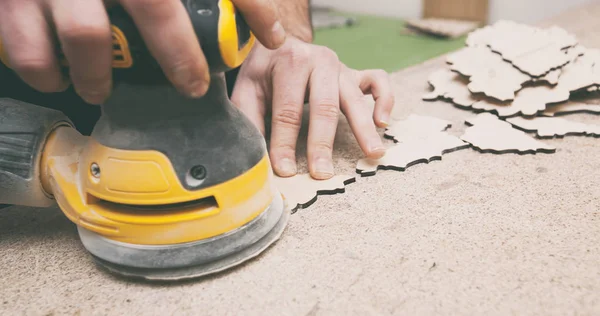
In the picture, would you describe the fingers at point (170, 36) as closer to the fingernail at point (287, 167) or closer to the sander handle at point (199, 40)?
the sander handle at point (199, 40)

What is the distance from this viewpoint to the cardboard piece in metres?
2.94

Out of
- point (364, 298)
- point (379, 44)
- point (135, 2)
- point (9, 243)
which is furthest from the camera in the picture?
point (379, 44)

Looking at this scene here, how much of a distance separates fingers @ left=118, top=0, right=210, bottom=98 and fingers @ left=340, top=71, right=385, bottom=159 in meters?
0.57

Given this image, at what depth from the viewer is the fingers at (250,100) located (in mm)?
1256

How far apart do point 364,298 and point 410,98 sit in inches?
43.2

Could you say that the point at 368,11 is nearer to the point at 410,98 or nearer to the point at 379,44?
the point at 379,44

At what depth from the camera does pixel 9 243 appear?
0.95 metres

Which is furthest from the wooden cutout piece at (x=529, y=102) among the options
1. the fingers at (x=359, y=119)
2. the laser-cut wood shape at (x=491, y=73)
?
the fingers at (x=359, y=119)

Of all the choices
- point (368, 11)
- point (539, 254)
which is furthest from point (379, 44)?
point (539, 254)

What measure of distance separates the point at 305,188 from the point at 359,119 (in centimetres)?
25

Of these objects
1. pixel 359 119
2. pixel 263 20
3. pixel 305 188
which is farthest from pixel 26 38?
pixel 359 119

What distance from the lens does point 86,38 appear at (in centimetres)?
64

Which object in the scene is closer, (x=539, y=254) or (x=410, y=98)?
(x=539, y=254)

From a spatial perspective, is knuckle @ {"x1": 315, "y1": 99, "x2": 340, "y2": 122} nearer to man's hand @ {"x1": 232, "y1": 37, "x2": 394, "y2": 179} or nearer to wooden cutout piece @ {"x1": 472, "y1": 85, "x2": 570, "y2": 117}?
man's hand @ {"x1": 232, "y1": 37, "x2": 394, "y2": 179}
